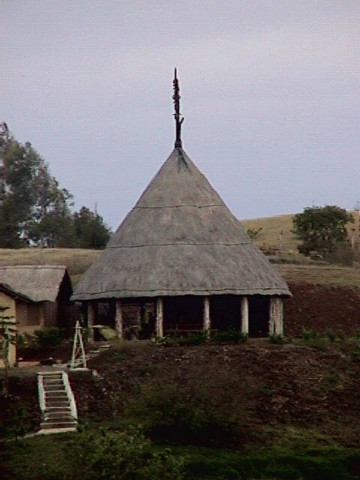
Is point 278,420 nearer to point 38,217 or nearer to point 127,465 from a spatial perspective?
point 127,465

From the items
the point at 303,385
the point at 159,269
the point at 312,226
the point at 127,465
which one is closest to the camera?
the point at 127,465

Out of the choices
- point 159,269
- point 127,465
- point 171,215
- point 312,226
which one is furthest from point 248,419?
point 312,226

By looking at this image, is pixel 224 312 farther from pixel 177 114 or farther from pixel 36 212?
pixel 36 212

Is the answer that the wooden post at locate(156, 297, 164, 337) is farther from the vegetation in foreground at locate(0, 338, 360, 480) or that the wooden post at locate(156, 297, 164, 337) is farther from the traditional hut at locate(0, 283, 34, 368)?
the traditional hut at locate(0, 283, 34, 368)

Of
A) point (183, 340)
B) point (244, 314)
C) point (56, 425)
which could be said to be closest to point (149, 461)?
point (56, 425)

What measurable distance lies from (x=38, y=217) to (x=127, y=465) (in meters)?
63.0

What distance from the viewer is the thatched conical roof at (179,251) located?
43.5 metres

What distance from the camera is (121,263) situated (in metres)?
44.7

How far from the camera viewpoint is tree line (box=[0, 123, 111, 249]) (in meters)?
84.2

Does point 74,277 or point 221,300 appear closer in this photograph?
point 221,300

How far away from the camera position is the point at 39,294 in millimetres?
45844

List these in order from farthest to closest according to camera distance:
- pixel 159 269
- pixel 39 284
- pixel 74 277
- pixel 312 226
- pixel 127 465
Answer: pixel 312 226 → pixel 74 277 → pixel 39 284 → pixel 159 269 → pixel 127 465

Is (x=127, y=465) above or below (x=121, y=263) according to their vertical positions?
below

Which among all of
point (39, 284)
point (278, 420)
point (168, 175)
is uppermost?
point (168, 175)
